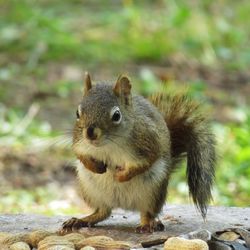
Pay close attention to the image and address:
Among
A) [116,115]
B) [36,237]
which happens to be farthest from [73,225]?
[116,115]

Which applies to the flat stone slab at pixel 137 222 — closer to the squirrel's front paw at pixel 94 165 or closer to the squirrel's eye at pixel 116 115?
the squirrel's front paw at pixel 94 165

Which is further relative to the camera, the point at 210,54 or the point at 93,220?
the point at 210,54

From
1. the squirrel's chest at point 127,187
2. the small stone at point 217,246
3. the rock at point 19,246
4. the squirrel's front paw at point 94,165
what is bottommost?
the small stone at point 217,246

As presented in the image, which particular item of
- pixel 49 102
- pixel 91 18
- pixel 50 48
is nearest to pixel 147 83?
pixel 49 102

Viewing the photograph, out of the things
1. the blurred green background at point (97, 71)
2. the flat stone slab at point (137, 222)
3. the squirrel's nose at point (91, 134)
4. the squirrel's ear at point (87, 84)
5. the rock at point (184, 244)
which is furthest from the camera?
the blurred green background at point (97, 71)

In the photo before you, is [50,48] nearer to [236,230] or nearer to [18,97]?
[18,97]

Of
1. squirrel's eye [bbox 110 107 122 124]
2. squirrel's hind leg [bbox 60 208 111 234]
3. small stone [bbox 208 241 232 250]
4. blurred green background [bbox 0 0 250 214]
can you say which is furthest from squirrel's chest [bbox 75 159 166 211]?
blurred green background [bbox 0 0 250 214]

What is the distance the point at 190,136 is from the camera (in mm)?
4004

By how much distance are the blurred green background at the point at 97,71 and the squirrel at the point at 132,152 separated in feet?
4.21

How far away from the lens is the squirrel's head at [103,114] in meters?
3.45

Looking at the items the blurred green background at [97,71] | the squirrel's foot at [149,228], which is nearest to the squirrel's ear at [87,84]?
the squirrel's foot at [149,228]

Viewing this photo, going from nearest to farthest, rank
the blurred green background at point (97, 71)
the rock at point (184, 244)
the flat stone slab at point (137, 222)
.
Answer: the rock at point (184, 244) → the flat stone slab at point (137, 222) → the blurred green background at point (97, 71)

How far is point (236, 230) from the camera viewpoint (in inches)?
143

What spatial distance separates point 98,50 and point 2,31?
32.7 inches
